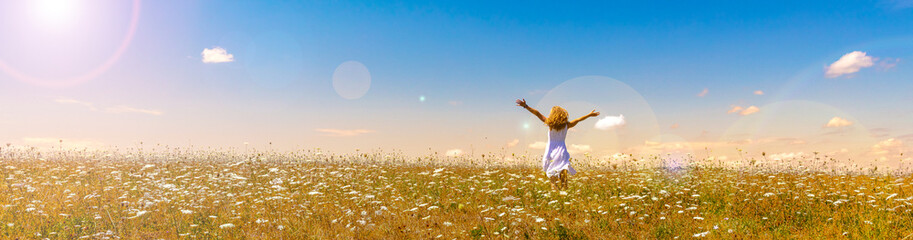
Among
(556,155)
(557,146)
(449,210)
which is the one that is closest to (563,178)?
(556,155)

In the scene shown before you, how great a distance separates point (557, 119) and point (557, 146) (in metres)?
0.66

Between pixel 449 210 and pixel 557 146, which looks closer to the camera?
pixel 449 210

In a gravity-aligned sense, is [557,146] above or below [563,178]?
above

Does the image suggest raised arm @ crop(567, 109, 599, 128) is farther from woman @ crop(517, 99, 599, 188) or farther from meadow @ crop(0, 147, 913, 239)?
meadow @ crop(0, 147, 913, 239)

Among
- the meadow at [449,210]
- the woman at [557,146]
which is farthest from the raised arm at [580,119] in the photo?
the meadow at [449,210]

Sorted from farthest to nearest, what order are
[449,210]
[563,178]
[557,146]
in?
[557,146] → [563,178] → [449,210]

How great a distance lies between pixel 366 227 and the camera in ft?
25.3

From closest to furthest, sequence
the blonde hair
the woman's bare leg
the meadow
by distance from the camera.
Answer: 1. the meadow
2. the woman's bare leg
3. the blonde hair

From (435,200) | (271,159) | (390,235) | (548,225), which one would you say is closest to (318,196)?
(435,200)

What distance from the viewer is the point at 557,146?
1146 cm

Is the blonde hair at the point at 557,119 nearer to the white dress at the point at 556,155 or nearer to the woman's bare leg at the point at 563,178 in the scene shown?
the white dress at the point at 556,155

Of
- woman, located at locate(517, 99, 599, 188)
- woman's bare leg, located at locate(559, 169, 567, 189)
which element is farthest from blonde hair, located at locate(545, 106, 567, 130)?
woman's bare leg, located at locate(559, 169, 567, 189)

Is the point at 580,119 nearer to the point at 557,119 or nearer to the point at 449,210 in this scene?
the point at 557,119

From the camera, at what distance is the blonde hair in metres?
11.3
